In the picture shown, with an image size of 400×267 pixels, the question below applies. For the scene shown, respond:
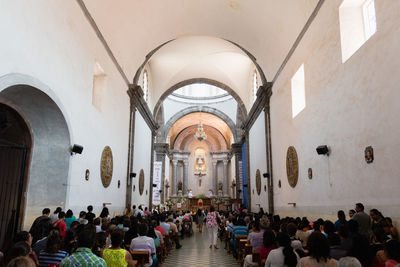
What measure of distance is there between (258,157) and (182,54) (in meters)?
6.56

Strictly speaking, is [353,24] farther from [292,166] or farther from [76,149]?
[76,149]

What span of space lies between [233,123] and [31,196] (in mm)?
21100

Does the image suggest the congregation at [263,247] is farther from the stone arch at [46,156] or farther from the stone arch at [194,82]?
the stone arch at [194,82]

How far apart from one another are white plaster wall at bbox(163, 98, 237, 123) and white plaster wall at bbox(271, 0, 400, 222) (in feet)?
51.7

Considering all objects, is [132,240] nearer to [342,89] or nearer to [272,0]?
[342,89]

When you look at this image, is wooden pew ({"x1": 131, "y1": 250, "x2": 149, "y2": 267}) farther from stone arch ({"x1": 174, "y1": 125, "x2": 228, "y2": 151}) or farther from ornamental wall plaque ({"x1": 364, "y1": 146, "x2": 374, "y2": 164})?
stone arch ({"x1": 174, "y1": 125, "x2": 228, "y2": 151})

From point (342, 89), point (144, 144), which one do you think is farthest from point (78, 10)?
point (144, 144)

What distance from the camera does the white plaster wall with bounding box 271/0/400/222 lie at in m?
5.70

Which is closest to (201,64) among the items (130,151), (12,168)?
(130,151)

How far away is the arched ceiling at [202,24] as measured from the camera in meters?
10.2

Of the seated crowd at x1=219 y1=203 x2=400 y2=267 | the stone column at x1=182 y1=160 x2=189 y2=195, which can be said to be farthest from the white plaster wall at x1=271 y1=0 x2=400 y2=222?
the stone column at x1=182 y1=160 x2=189 y2=195

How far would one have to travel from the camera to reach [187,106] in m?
28.2

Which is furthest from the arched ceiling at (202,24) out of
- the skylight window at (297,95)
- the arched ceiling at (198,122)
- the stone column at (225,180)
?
the stone column at (225,180)

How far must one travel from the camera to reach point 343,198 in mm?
7449
